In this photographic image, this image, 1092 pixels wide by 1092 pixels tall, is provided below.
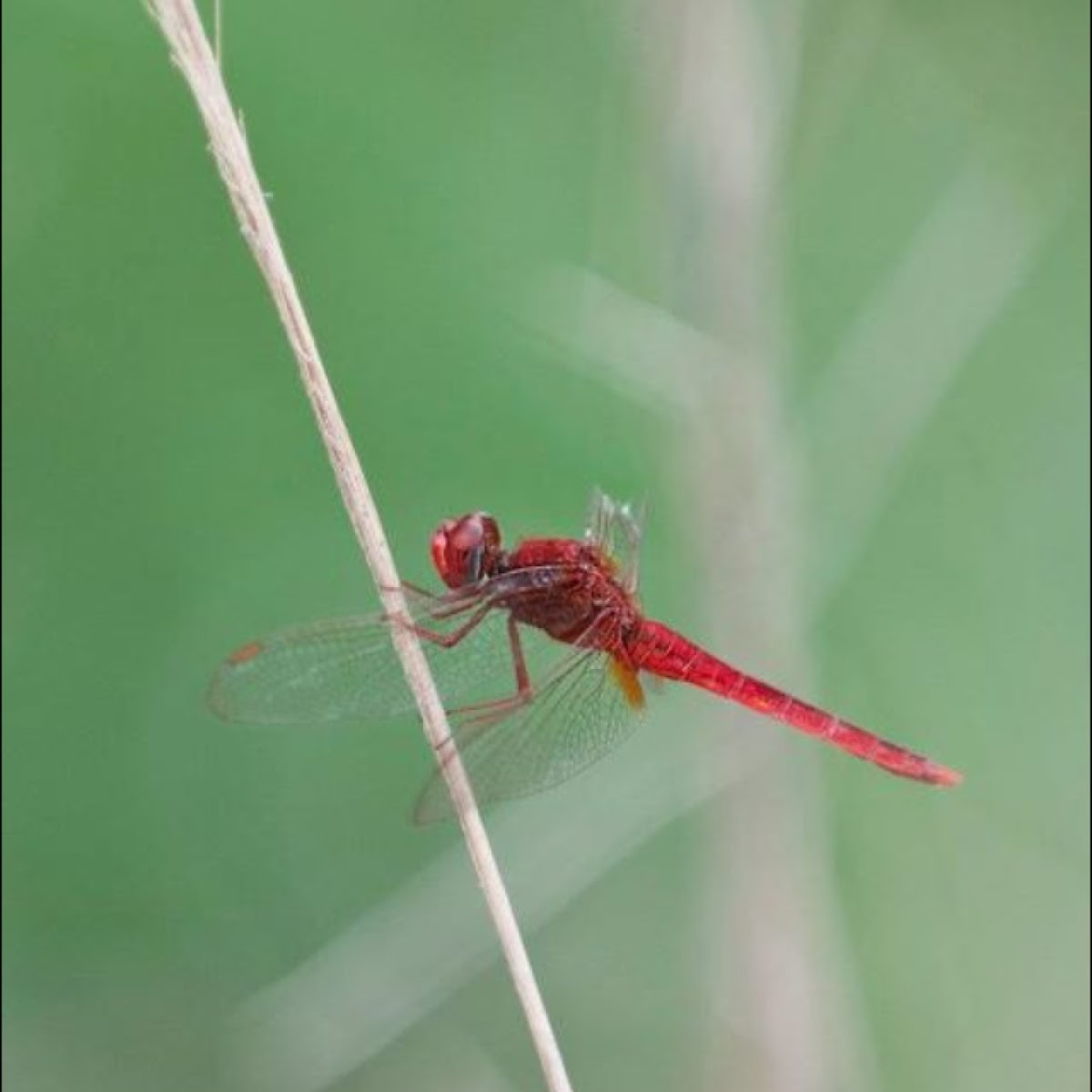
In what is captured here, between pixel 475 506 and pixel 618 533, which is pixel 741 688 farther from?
pixel 475 506

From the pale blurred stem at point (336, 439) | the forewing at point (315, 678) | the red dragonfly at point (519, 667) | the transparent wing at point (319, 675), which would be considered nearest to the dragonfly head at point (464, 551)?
the red dragonfly at point (519, 667)

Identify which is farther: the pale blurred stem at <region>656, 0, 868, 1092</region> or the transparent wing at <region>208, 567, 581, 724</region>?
the pale blurred stem at <region>656, 0, 868, 1092</region>

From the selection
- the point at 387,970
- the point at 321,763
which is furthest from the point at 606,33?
the point at 387,970

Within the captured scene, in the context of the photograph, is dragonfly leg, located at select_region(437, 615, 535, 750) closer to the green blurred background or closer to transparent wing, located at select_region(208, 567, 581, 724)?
transparent wing, located at select_region(208, 567, 581, 724)

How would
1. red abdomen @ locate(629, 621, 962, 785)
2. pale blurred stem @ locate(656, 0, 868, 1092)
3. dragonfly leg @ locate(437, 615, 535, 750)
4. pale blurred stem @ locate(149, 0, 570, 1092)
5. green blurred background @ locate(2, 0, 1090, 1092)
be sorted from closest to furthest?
pale blurred stem @ locate(149, 0, 570, 1092), dragonfly leg @ locate(437, 615, 535, 750), pale blurred stem @ locate(656, 0, 868, 1092), red abdomen @ locate(629, 621, 962, 785), green blurred background @ locate(2, 0, 1090, 1092)

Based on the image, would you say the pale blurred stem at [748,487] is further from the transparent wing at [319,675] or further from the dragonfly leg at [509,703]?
the transparent wing at [319,675]

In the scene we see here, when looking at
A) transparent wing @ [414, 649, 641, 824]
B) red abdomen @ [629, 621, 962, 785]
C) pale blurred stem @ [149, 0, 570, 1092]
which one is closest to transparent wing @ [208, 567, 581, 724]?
transparent wing @ [414, 649, 641, 824]

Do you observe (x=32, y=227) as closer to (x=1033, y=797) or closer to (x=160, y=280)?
(x=160, y=280)
